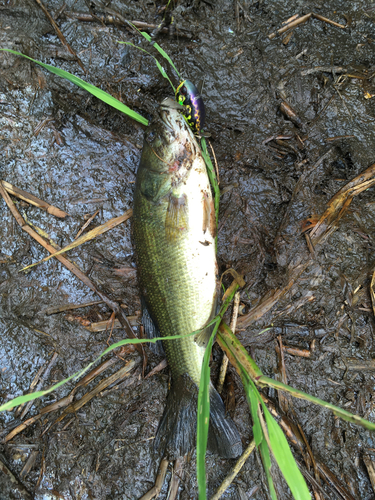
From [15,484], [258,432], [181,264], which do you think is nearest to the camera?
[258,432]

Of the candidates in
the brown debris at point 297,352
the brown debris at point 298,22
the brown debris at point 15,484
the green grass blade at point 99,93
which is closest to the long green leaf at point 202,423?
the brown debris at point 297,352

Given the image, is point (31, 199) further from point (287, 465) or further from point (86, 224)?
point (287, 465)

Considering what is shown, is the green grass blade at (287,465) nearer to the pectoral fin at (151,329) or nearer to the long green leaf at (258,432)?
the long green leaf at (258,432)

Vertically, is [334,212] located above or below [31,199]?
below

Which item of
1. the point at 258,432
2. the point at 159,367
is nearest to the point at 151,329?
the point at 159,367

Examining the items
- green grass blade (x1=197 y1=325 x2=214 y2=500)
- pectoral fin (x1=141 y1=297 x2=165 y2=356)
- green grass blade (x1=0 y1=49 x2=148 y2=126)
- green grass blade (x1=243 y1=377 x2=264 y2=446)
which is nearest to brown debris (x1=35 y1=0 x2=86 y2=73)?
green grass blade (x1=0 y1=49 x2=148 y2=126)

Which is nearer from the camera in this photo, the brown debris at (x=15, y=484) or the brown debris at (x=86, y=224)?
the brown debris at (x=15, y=484)

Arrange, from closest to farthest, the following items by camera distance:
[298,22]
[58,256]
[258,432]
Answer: [258,432]
[58,256]
[298,22]
